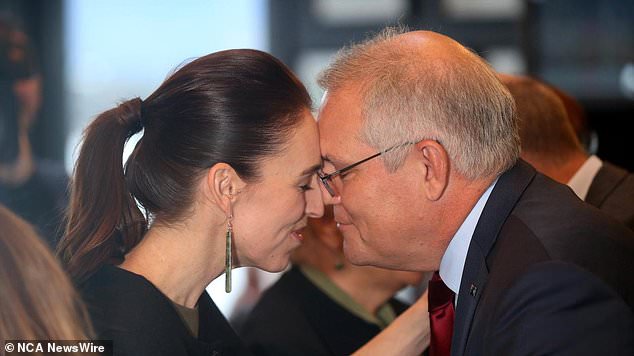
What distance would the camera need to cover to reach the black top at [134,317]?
1590 millimetres

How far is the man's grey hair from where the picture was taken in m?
1.85

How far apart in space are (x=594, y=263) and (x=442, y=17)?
3.90m

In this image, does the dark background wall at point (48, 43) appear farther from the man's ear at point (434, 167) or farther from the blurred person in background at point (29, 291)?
the blurred person in background at point (29, 291)

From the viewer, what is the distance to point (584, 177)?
2633 mm

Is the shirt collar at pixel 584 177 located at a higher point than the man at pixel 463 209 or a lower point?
lower

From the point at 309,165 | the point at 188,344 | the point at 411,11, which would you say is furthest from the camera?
the point at 411,11

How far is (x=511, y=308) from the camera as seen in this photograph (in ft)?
5.25

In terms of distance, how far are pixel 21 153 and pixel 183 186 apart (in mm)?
1079

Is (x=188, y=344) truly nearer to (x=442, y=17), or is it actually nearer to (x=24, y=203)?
(x=24, y=203)

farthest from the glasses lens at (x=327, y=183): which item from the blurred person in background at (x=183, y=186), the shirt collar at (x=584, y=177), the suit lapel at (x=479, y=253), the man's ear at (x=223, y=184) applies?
the shirt collar at (x=584, y=177)

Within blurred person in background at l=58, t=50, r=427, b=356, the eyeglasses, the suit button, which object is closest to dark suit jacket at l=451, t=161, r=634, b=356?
the suit button

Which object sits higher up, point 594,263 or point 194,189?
point 194,189

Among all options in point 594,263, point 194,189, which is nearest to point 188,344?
point 194,189

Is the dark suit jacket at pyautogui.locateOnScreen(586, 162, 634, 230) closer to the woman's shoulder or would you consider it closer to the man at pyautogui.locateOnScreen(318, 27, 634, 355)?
the man at pyautogui.locateOnScreen(318, 27, 634, 355)
